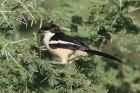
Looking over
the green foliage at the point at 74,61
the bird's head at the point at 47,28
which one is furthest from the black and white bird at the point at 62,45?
the green foliage at the point at 74,61

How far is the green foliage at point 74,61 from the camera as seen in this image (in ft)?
13.7

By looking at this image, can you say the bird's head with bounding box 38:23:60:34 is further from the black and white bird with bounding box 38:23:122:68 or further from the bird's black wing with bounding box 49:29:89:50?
the bird's black wing with bounding box 49:29:89:50

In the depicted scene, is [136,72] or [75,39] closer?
[75,39]

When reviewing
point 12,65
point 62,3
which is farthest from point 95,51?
point 62,3

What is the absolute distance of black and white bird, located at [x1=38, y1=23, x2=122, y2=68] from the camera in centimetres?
540

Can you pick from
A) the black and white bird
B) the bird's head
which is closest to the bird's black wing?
the black and white bird

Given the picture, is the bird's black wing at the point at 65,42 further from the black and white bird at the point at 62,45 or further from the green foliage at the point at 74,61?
the green foliage at the point at 74,61

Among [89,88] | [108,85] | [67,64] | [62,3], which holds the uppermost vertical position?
[62,3]

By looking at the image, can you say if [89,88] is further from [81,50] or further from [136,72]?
[136,72]

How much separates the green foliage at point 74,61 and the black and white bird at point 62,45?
5.3 inches

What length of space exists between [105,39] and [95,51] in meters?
0.63

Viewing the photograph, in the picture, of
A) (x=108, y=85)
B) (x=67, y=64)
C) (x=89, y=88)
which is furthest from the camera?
(x=108, y=85)

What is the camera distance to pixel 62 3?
657 cm

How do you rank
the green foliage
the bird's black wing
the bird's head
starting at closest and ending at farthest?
the green foliage
the bird's black wing
the bird's head
